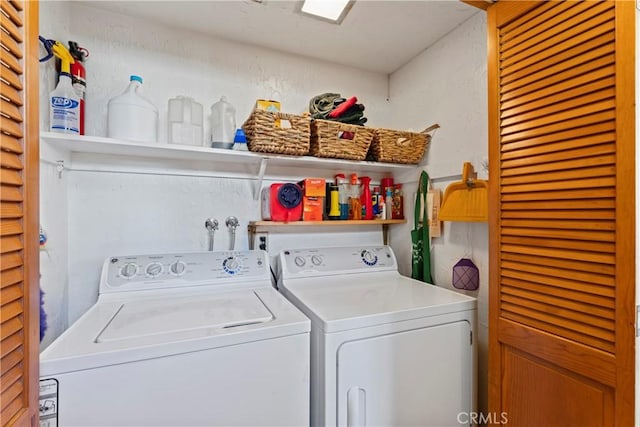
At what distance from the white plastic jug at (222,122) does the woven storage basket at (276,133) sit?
0.31ft

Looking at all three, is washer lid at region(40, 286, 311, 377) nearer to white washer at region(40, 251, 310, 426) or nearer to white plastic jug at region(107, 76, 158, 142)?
white washer at region(40, 251, 310, 426)

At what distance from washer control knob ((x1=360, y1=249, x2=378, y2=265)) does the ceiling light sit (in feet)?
4.48

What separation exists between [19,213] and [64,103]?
33.2 inches

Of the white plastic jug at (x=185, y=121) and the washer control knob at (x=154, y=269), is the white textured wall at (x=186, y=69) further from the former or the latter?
the washer control knob at (x=154, y=269)

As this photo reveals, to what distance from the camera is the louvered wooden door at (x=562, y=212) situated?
0.78m

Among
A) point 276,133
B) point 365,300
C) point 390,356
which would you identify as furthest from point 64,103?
point 390,356

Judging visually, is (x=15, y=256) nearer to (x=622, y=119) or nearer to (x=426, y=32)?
(x=622, y=119)

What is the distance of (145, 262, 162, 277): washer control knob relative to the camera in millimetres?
1427

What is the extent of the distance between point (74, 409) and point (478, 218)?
1.66m

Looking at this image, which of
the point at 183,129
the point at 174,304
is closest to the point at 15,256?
the point at 174,304

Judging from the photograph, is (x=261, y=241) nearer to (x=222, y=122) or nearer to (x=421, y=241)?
(x=222, y=122)

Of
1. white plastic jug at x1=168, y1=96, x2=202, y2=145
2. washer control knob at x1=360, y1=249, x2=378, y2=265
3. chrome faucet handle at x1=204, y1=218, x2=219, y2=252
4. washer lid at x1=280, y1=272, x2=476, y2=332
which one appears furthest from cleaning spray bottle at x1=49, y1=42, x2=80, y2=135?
washer control knob at x1=360, y1=249, x2=378, y2=265

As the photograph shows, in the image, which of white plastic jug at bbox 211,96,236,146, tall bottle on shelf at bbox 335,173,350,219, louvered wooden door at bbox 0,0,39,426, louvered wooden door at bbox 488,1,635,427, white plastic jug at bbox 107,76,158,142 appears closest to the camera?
louvered wooden door at bbox 0,0,39,426

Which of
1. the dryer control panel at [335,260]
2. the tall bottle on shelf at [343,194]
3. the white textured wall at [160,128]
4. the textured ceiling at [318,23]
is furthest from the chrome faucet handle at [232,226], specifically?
the textured ceiling at [318,23]
